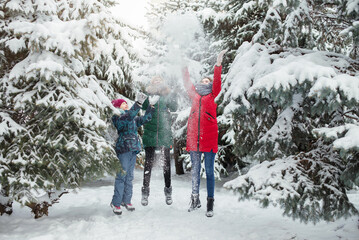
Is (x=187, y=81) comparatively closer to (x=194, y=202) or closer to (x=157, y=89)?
(x=157, y=89)

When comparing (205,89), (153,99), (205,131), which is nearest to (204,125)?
(205,131)

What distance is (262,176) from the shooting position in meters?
3.49

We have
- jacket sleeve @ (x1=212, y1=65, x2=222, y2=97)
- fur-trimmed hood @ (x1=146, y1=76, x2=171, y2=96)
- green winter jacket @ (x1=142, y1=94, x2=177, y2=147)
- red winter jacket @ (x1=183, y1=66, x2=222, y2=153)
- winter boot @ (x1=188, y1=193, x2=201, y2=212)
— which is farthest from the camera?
fur-trimmed hood @ (x1=146, y1=76, x2=171, y2=96)

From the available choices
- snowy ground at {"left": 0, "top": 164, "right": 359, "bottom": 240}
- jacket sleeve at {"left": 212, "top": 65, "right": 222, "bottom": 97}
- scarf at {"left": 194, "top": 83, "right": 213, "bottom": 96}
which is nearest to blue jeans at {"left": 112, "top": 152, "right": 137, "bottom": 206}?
snowy ground at {"left": 0, "top": 164, "right": 359, "bottom": 240}

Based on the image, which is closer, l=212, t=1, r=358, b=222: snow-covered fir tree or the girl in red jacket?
l=212, t=1, r=358, b=222: snow-covered fir tree

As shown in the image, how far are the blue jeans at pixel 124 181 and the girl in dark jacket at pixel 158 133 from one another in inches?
13.5

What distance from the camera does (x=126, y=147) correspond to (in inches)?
195

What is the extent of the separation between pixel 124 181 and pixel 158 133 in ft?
3.39

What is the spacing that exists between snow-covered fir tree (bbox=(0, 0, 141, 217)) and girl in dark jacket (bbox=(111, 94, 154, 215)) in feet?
1.76

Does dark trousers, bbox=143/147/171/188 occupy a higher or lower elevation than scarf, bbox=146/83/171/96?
lower

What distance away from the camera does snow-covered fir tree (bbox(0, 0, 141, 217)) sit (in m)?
3.93

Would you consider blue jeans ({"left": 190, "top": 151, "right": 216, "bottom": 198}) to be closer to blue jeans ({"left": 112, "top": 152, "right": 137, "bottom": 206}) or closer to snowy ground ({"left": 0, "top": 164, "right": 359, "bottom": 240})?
snowy ground ({"left": 0, "top": 164, "right": 359, "bottom": 240})

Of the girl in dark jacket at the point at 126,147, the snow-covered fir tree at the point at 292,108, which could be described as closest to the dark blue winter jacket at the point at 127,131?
the girl in dark jacket at the point at 126,147

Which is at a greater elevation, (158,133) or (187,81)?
(187,81)
